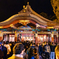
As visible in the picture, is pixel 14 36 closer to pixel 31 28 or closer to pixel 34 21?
pixel 31 28

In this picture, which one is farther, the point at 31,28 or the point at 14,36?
the point at 14,36

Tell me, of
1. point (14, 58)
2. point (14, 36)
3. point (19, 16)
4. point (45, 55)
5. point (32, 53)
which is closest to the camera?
point (14, 58)

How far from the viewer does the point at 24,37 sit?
14.1 metres

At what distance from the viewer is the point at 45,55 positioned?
13.3 ft

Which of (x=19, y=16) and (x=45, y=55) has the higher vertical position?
(x=19, y=16)

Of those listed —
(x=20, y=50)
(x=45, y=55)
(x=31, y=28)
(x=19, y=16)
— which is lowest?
(x=45, y=55)

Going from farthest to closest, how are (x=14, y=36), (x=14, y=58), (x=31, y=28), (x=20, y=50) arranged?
(x=14, y=36), (x=31, y=28), (x=20, y=50), (x=14, y=58)

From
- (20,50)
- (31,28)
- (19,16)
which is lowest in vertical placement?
(20,50)

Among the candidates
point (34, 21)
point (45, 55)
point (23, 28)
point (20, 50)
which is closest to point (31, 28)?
point (23, 28)

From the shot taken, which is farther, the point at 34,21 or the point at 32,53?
the point at 34,21

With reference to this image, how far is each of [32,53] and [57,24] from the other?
7131 mm

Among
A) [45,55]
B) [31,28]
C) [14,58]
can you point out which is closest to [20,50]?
[14,58]

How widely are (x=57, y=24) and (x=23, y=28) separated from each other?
402 cm

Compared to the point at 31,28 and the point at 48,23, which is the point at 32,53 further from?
the point at 31,28
